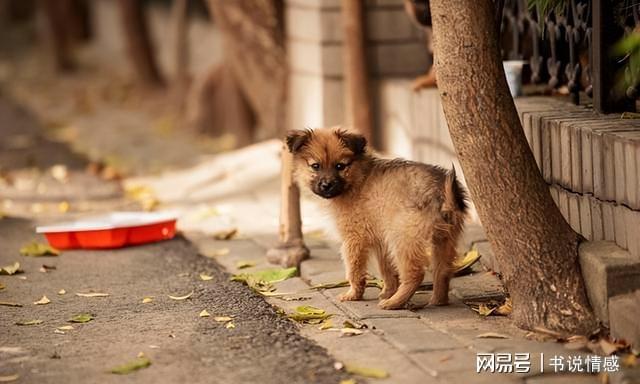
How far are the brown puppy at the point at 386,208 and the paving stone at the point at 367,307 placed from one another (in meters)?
0.05

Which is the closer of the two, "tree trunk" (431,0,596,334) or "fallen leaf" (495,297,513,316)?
"tree trunk" (431,0,596,334)

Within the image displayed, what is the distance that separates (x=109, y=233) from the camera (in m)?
8.36

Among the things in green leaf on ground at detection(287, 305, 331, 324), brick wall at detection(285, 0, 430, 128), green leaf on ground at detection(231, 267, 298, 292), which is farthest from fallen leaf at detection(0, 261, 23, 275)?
brick wall at detection(285, 0, 430, 128)

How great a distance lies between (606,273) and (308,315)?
1.56m

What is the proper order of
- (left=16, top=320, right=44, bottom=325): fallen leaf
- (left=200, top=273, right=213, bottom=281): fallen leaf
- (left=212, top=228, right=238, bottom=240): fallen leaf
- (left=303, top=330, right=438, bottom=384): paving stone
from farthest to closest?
(left=212, top=228, right=238, bottom=240): fallen leaf
(left=200, top=273, right=213, bottom=281): fallen leaf
(left=16, top=320, right=44, bottom=325): fallen leaf
(left=303, top=330, right=438, bottom=384): paving stone

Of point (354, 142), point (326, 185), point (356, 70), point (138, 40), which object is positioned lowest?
point (326, 185)

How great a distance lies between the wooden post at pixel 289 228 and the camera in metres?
7.47

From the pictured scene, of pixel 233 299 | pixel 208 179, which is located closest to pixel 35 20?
pixel 208 179

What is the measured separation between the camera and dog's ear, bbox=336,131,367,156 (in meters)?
6.50

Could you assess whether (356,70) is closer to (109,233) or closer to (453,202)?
(109,233)

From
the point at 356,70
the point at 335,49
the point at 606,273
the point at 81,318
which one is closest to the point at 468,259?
the point at 606,273

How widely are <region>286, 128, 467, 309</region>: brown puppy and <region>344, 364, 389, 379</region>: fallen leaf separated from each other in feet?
3.33

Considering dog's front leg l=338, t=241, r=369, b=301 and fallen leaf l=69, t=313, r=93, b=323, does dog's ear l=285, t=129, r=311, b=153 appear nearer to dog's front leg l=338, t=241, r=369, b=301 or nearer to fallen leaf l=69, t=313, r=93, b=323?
dog's front leg l=338, t=241, r=369, b=301

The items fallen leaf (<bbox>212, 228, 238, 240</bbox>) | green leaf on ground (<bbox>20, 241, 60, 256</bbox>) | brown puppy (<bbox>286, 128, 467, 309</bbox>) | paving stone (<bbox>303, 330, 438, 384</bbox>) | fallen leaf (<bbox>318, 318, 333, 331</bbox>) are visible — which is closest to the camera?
paving stone (<bbox>303, 330, 438, 384</bbox>)
